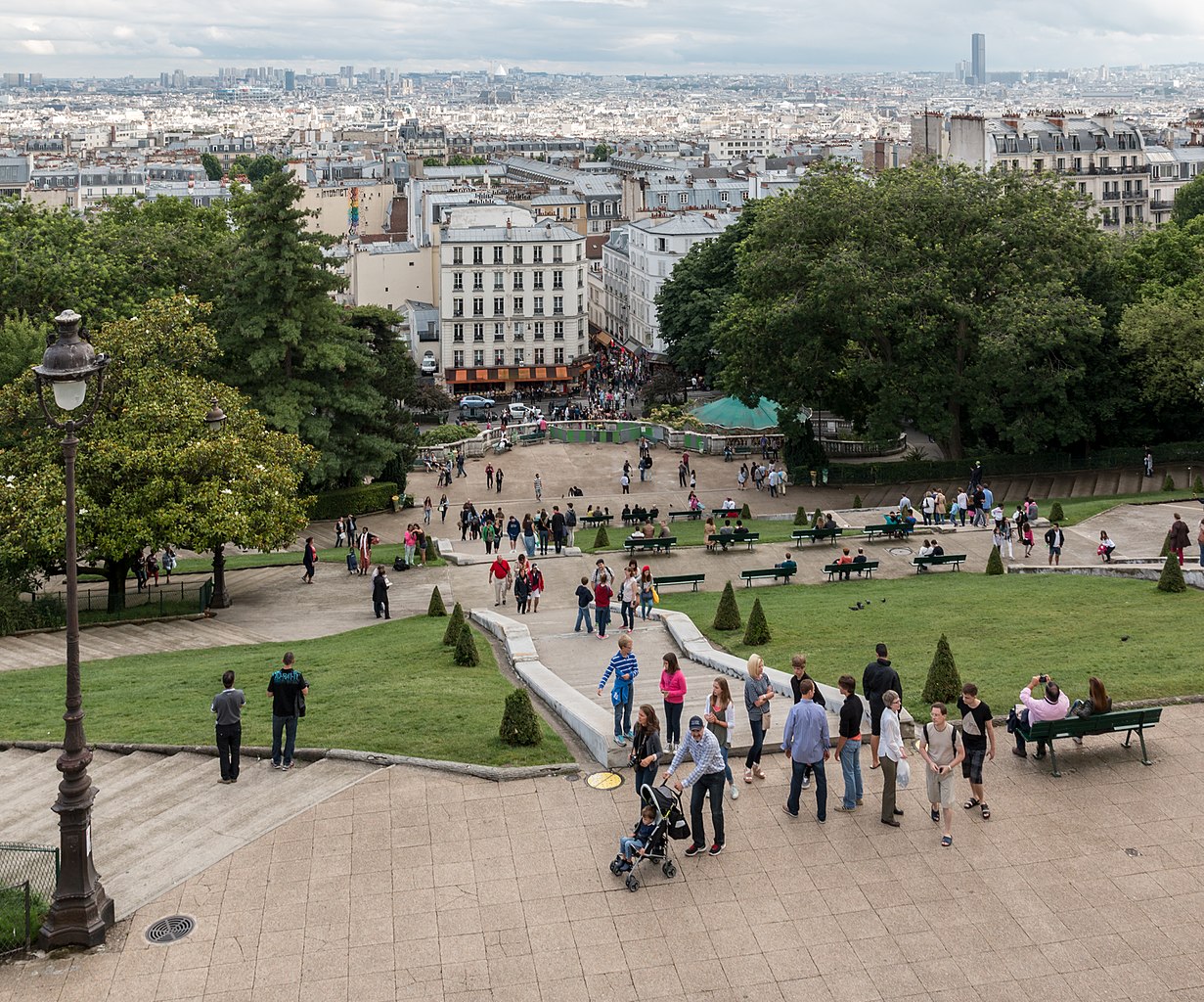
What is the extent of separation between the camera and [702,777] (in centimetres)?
1487

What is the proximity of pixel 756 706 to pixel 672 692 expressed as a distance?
41.3 inches

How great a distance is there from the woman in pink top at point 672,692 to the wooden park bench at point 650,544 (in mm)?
18404

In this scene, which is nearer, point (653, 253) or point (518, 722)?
point (518, 722)

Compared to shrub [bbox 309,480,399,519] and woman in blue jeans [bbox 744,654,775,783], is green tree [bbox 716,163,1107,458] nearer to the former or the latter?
shrub [bbox 309,480,399,519]

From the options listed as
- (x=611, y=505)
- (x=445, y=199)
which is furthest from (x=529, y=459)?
(x=445, y=199)

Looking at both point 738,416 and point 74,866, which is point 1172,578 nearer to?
point 74,866

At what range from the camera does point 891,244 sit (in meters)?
50.1

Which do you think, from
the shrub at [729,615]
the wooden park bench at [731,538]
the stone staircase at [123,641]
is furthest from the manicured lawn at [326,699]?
the wooden park bench at [731,538]

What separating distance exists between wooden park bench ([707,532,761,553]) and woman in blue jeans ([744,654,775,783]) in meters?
19.7

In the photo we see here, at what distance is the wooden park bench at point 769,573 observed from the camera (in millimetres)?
32594

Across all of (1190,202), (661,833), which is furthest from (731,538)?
(1190,202)

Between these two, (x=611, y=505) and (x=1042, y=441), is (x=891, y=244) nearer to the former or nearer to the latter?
(x=1042, y=441)

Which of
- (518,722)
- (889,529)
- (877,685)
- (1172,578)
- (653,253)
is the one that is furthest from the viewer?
(653,253)

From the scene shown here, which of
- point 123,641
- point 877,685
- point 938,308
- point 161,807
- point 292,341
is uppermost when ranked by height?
point 938,308
